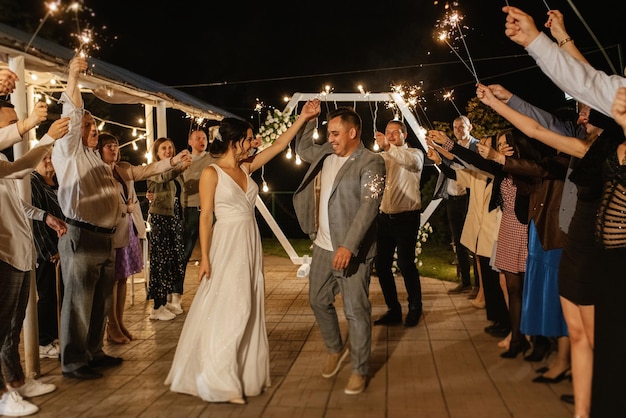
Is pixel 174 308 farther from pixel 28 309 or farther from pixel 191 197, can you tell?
pixel 28 309

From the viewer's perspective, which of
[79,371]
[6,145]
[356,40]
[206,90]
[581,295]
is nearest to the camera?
[581,295]

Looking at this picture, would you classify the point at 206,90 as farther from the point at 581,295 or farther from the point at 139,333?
the point at 581,295

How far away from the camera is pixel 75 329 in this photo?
5.12 metres

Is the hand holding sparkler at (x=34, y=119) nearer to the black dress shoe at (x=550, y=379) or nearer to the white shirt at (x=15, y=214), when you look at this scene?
the white shirt at (x=15, y=214)

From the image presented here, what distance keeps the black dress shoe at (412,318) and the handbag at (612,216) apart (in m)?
3.70

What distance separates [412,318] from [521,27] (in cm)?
422

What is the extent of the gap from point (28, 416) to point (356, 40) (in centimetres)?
2379

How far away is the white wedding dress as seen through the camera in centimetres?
445

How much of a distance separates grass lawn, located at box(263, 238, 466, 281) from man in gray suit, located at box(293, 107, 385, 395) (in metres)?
5.64

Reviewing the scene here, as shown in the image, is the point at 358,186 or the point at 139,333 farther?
the point at 139,333

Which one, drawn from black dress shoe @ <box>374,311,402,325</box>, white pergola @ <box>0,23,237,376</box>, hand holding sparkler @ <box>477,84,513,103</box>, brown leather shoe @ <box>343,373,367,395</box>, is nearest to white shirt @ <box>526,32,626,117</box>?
hand holding sparkler @ <box>477,84,513,103</box>

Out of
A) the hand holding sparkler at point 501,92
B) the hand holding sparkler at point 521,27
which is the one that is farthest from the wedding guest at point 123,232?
the hand holding sparkler at point 521,27

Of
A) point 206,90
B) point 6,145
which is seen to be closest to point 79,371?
point 6,145

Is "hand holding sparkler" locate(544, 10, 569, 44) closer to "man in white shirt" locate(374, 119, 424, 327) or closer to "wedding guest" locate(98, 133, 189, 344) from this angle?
"man in white shirt" locate(374, 119, 424, 327)
